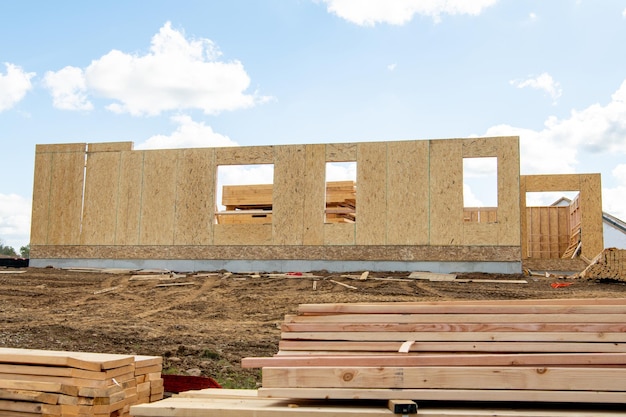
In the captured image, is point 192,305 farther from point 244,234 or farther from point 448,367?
point 448,367

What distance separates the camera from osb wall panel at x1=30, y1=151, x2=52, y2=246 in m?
20.5

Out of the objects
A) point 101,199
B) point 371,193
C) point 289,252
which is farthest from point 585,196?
point 101,199

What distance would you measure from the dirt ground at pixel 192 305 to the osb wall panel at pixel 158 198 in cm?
163

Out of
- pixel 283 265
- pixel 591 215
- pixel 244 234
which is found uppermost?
pixel 591 215

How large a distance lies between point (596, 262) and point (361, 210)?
6.69m

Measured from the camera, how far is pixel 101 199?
65.6 ft

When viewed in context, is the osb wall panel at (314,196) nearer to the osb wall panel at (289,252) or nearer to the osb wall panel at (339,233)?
the osb wall panel at (339,233)

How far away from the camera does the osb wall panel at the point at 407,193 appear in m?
17.6

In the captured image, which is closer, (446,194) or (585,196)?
(446,194)

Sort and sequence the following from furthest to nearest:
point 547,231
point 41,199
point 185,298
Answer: point 547,231, point 41,199, point 185,298

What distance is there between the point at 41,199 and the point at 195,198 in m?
5.68

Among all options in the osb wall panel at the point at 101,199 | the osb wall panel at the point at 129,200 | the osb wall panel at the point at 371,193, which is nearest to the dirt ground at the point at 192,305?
the osb wall panel at the point at 371,193

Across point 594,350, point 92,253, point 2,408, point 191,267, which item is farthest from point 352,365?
point 92,253

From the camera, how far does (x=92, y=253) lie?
19.8 m
